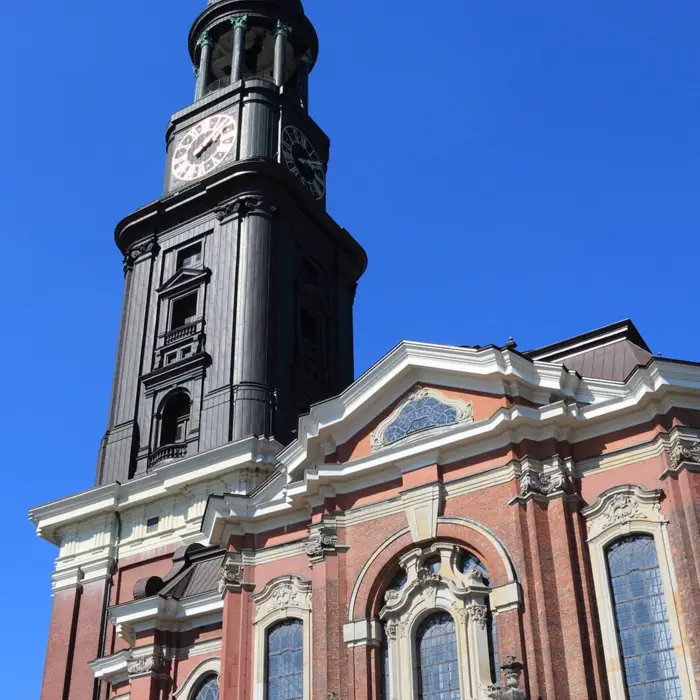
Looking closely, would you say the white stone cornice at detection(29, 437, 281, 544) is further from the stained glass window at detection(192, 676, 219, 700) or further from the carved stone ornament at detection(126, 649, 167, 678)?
the stained glass window at detection(192, 676, 219, 700)

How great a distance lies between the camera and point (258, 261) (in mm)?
40375

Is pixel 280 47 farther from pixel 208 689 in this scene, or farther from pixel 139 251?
pixel 208 689

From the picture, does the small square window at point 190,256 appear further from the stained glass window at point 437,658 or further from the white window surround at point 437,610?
the stained glass window at point 437,658

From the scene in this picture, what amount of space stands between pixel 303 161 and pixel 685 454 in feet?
95.2

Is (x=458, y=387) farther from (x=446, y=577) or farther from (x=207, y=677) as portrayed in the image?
(x=207, y=677)

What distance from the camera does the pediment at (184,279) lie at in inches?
1625

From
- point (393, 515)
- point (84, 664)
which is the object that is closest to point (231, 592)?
point (393, 515)

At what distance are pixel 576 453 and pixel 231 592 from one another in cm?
789

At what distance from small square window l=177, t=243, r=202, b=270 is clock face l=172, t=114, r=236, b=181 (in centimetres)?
337

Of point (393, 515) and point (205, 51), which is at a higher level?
point (205, 51)

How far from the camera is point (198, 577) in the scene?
27078 mm

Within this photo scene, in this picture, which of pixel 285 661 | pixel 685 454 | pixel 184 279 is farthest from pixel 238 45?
pixel 685 454

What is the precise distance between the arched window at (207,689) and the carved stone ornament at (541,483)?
8.38m

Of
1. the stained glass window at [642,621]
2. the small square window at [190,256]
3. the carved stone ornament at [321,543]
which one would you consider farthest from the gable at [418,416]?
the small square window at [190,256]
